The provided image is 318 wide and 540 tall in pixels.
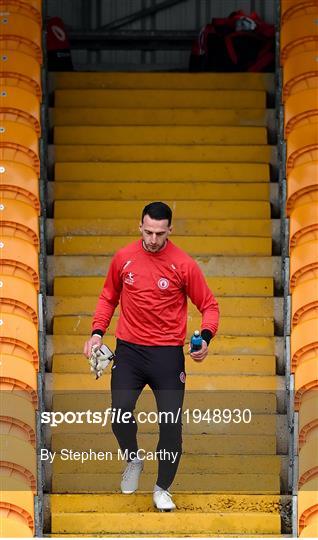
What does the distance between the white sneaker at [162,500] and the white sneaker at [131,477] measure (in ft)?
0.45

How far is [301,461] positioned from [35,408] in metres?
1.60

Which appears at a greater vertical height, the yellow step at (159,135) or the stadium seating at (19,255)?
the yellow step at (159,135)

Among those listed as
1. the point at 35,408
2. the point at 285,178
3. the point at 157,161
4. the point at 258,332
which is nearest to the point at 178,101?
the point at 157,161

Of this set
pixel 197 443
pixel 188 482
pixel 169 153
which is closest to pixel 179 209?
pixel 169 153

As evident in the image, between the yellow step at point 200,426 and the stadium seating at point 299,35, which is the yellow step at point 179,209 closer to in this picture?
the stadium seating at point 299,35

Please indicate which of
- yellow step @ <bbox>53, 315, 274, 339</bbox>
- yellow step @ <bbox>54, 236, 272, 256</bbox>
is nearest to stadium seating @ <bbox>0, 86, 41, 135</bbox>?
yellow step @ <bbox>54, 236, 272, 256</bbox>

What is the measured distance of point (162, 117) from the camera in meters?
11.2

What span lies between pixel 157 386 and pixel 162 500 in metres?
0.67

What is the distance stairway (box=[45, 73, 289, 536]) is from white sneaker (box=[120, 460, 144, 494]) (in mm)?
149

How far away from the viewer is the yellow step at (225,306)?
9.86 m

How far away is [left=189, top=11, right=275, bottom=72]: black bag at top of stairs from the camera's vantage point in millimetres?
11875

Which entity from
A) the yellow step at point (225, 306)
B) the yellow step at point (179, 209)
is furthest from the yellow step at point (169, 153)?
the yellow step at point (225, 306)

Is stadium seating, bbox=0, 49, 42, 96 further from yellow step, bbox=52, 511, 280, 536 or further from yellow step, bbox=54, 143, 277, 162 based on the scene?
yellow step, bbox=52, 511, 280, 536

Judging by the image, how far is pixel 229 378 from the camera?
370 inches
